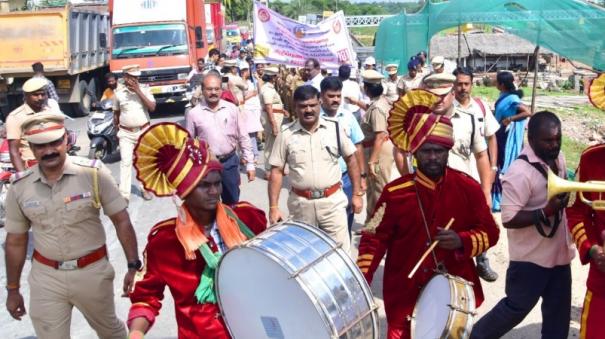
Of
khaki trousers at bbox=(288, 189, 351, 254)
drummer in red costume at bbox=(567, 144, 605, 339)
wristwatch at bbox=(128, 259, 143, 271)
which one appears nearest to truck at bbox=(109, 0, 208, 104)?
khaki trousers at bbox=(288, 189, 351, 254)

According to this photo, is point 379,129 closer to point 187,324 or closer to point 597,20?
point 597,20

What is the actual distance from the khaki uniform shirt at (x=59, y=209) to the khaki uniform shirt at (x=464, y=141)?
2.87m

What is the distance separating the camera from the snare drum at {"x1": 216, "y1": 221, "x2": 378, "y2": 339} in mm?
2918

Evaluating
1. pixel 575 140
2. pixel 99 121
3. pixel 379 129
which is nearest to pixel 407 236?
pixel 379 129

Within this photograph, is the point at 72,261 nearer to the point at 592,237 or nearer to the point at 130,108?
the point at 592,237

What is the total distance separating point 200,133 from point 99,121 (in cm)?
662

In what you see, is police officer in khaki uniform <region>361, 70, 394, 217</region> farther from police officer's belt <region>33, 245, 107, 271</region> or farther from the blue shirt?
police officer's belt <region>33, 245, 107, 271</region>

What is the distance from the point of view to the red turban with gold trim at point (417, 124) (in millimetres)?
3611

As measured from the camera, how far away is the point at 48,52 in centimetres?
1906

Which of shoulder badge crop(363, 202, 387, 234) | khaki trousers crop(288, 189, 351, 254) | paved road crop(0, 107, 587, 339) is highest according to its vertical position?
shoulder badge crop(363, 202, 387, 234)

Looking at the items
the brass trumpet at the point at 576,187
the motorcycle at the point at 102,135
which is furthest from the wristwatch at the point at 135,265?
the motorcycle at the point at 102,135

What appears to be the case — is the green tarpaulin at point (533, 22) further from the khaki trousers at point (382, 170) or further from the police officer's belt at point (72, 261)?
the police officer's belt at point (72, 261)

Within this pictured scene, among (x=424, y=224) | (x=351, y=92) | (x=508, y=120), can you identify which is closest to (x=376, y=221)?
(x=424, y=224)

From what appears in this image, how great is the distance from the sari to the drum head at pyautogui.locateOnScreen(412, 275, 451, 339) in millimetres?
5234
